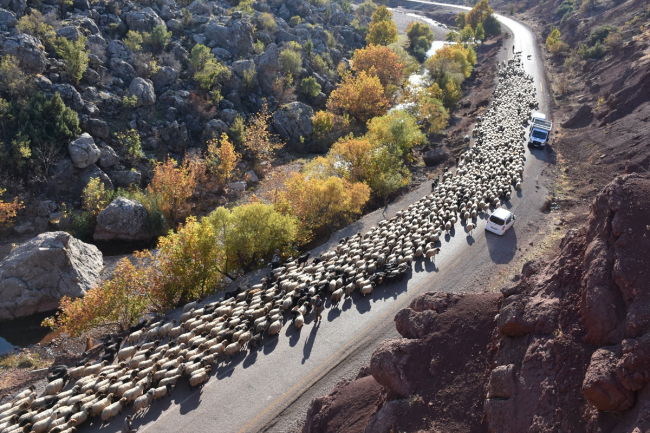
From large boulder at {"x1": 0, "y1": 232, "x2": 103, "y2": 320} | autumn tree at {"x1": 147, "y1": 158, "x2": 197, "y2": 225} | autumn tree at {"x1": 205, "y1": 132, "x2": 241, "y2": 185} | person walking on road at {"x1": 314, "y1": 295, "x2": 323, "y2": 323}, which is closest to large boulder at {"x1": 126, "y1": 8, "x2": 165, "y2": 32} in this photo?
autumn tree at {"x1": 205, "y1": 132, "x2": 241, "y2": 185}

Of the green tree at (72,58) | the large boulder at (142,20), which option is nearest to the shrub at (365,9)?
the large boulder at (142,20)

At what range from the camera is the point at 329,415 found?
59.2ft

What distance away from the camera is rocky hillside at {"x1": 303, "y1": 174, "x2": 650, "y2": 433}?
12.1 m

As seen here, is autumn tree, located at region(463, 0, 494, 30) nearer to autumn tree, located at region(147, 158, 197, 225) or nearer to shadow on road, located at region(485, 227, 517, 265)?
shadow on road, located at region(485, 227, 517, 265)

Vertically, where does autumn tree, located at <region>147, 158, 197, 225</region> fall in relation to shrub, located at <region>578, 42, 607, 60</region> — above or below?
above

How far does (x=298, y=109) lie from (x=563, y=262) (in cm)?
6091

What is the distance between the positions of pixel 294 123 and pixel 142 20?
34219mm

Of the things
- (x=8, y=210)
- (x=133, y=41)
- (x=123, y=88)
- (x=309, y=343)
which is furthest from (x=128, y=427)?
(x=133, y=41)

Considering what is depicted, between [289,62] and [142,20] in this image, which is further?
[289,62]

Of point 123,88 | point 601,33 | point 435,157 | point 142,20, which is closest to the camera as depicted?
point 435,157

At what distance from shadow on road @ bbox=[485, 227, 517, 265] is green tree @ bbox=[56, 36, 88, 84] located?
193 feet

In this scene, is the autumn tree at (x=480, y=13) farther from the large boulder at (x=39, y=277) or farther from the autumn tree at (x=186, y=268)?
the large boulder at (x=39, y=277)

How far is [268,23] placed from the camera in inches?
3575

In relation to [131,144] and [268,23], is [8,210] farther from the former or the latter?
[268,23]
